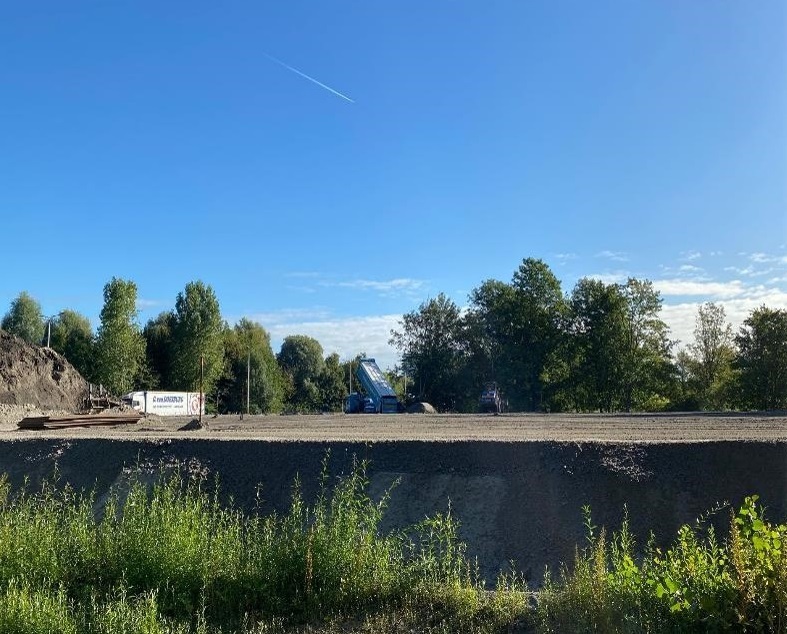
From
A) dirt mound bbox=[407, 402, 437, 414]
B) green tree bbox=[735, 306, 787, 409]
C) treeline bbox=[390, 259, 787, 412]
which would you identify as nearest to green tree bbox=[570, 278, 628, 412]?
treeline bbox=[390, 259, 787, 412]

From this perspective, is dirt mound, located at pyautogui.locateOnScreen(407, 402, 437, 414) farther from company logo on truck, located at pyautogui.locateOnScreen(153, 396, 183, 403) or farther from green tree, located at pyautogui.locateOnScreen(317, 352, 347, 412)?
green tree, located at pyautogui.locateOnScreen(317, 352, 347, 412)

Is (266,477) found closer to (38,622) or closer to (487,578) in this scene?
(487,578)

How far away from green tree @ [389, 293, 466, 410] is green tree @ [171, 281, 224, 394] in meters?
20.7

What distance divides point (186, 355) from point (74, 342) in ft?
42.2

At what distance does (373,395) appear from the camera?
178ft

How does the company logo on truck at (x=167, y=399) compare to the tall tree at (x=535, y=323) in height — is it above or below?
below

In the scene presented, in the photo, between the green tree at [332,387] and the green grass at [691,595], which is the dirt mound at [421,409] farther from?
the green grass at [691,595]

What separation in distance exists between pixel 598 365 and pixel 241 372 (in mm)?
40578

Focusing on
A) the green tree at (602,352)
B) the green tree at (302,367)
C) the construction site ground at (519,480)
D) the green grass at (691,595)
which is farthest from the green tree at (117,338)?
the green grass at (691,595)

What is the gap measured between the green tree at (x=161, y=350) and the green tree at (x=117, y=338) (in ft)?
33.2

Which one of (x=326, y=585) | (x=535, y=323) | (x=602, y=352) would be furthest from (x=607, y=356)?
(x=326, y=585)

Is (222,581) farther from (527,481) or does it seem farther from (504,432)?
(504,432)

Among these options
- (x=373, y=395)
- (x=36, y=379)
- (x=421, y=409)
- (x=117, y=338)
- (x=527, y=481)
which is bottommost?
(x=421, y=409)

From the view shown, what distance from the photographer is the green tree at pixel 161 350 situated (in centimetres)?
7075
